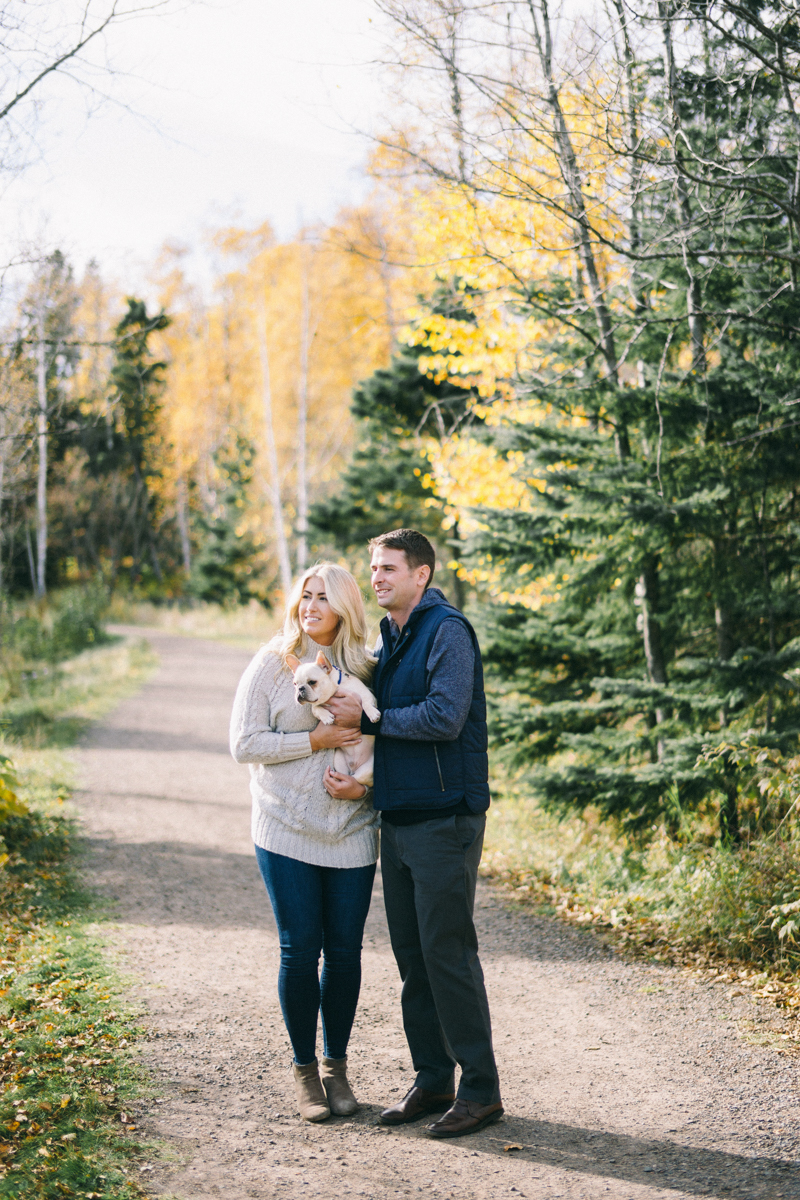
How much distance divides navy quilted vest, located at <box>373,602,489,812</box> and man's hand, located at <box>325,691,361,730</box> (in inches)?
4.1

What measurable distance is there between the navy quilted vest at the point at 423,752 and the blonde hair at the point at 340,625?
0.53 ft

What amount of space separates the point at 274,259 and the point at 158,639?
12.1 m

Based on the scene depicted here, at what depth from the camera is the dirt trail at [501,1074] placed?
124 inches

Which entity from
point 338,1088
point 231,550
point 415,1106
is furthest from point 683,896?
point 231,550

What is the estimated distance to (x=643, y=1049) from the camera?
4.20 m

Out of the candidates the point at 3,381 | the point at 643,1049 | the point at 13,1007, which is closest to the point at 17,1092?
the point at 13,1007

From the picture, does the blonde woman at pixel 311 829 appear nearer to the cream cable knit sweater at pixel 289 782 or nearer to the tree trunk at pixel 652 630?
the cream cable knit sweater at pixel 289 782

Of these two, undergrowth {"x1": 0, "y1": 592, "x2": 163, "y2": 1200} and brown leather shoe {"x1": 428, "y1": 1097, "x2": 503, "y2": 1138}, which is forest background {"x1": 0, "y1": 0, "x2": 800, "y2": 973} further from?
undergrowth {"x1": 0, "y1": 592, "x2": 163, "y2": 1200}

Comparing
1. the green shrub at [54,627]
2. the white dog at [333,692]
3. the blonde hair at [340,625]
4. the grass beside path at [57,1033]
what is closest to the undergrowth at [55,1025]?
the grass beside path at [57,1033]

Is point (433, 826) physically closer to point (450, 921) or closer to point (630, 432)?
point (450, 921)

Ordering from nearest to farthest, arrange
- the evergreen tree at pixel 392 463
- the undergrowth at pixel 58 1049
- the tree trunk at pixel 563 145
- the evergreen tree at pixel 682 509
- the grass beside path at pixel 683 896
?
the undergrowth at pixel 58 1049
the grass beside path at pixel 683 896
the tree trunk at pixel 563 145
the evergreen tree at pixel 682 509
the evergreen tree at pixel 392 463

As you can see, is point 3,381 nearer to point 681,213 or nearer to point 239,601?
point 681,213

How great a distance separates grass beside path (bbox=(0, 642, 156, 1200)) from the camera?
315 centimetres

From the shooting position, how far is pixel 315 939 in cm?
354
